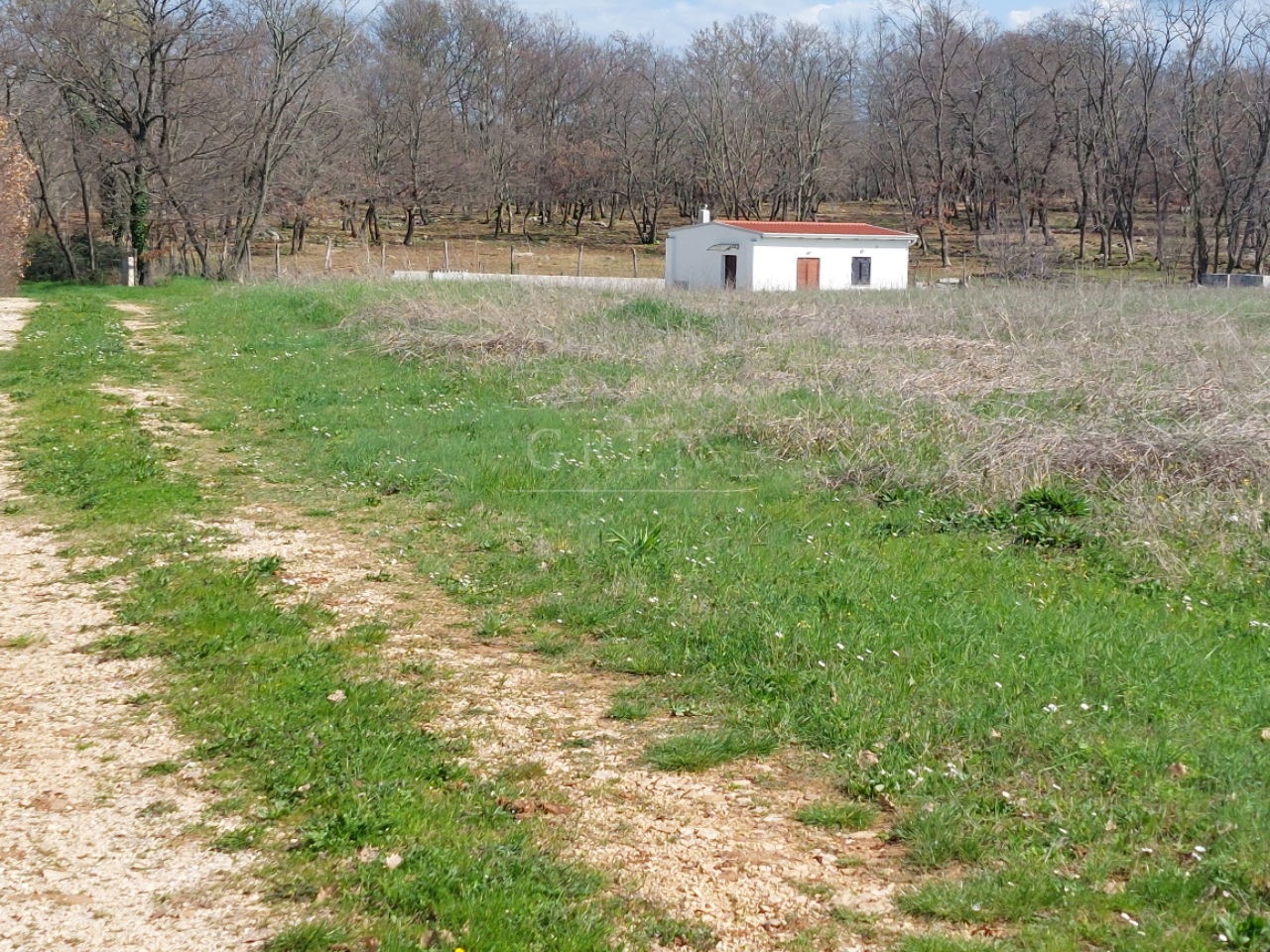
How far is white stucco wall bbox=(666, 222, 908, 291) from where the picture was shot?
40.5m

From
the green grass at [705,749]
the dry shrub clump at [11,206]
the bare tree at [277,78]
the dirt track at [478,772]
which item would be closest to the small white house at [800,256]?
the bare tree at [277,78]

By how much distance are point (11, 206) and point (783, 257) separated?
24104 mm

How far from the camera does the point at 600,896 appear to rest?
3.59 metres

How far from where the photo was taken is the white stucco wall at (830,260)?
4053 centimetres

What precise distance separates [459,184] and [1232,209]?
38571 mm

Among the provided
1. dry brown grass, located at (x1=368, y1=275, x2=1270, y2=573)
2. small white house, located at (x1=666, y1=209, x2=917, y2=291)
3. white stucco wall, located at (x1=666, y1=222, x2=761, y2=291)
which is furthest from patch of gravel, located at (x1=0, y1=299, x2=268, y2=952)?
small white house, located at (x1=666, y1=209, x2=917, y2=291)

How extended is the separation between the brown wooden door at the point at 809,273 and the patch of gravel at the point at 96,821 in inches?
1460

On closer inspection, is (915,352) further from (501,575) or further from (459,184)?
(459,184)

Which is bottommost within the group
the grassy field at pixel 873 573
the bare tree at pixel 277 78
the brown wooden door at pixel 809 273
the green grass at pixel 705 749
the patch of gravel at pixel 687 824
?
the patch of gravel at pixel 687 824

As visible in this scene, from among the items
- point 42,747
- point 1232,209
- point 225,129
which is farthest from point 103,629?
point 1232,209

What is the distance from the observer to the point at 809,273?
4153 centimetres

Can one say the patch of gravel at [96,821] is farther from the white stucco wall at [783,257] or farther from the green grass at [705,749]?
the white stucco wall at [783,257]

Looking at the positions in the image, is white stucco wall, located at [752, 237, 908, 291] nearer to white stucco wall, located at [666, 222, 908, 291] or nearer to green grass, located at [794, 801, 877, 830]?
white stucco wall, located at [666, 222, 908, 291]

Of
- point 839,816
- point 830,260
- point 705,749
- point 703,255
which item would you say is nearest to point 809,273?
point 830,260
